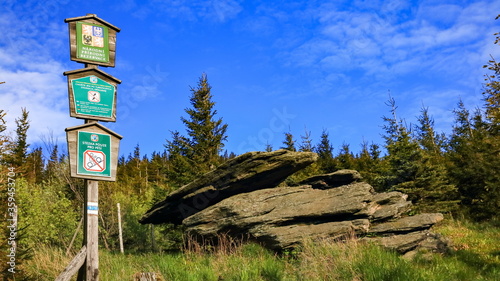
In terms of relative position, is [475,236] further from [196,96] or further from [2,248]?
[196,96]

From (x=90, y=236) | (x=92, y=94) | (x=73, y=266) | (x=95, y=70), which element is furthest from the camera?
(x=95, y=70)

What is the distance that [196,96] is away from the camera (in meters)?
24.8

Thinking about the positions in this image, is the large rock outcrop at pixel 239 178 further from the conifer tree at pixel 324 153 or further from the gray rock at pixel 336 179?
the conifer tree at pixel 324 153

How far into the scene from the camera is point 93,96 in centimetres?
666

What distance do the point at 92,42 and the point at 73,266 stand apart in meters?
4.11

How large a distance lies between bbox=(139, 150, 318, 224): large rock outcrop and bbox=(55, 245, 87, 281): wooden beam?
7.94 m

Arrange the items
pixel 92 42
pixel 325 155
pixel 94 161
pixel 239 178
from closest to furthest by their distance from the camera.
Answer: pixel 94 161 < pixel 92 42 < pixel 239 178 < pixel 325 155

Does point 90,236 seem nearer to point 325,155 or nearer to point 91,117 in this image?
point 91,117

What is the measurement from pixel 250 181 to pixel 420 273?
782cm

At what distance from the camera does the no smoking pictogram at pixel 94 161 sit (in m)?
6.31

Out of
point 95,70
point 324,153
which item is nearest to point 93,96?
point 95,70

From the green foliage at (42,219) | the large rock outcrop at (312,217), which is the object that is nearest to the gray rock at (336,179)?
the large rock outcrop at (312,217)

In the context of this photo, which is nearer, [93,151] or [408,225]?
[93,151]

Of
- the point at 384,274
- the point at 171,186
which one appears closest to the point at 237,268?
the point at 384,274
